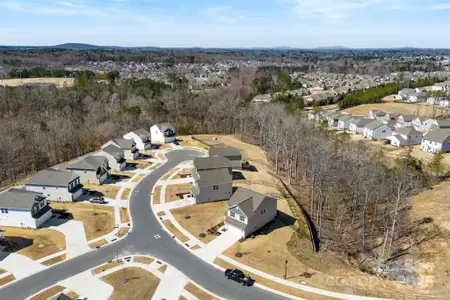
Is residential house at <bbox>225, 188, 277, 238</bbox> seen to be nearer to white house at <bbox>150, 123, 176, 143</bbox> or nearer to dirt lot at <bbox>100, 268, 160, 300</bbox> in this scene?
dirt lot at <bbox>100, 268, 160, 300</bbox>

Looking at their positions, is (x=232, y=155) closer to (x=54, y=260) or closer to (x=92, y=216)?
(x=92, y=216)

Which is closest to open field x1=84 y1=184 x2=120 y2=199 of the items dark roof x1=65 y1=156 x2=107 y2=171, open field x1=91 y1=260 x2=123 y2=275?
dark roof x1=65 y1=156 x2=107 y2=171

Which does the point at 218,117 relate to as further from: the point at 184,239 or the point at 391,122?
the point at 184,239

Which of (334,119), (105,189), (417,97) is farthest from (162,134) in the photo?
(417,97)

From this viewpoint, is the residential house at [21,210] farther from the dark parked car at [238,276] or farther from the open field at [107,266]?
the dark parked car at [238,276]

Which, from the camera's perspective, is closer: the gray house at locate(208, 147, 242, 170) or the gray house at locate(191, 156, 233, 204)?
the gray house at locate(191, 156, 233, 204)

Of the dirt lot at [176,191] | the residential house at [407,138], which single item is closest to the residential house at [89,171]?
the dirt lot at [176,191]
